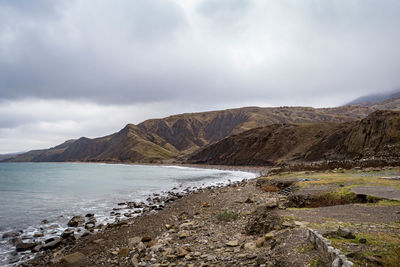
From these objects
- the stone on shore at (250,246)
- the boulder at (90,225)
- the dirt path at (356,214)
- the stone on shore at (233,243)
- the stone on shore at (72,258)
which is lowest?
the boulder at (90,225)

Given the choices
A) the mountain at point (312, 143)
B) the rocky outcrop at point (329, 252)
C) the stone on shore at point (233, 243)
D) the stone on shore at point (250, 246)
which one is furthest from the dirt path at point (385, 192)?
the mountain at point (312, 143)

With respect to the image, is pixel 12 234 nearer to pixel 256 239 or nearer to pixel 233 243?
pixel 233 243

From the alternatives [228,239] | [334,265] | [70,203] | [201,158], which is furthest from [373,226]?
[201,158]

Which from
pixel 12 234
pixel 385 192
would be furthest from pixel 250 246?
pixel 12 234

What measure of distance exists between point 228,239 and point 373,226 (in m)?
5.07

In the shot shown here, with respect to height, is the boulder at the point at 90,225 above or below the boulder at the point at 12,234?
below

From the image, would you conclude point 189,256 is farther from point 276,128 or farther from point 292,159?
point 276,128

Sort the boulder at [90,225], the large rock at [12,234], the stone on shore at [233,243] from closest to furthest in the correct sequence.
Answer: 1. the stone on shore at [233,243]
2. the large rock at [12,234]
3. the boulder at [90,225]

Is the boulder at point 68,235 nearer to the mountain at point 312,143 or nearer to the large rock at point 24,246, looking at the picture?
the large rock at point 24,246

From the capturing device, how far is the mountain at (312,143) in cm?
5356

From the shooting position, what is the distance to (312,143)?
85312 millimetres

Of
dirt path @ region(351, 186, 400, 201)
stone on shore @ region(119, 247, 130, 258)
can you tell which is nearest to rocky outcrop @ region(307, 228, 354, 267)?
stone on shore @ region(119, 247, 130, 258)

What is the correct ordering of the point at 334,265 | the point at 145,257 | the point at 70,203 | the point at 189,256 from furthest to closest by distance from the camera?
the point at 70,203 < the point at 145,257 < the point at 189,256 < the point at 334,265

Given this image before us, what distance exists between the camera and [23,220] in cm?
1961
